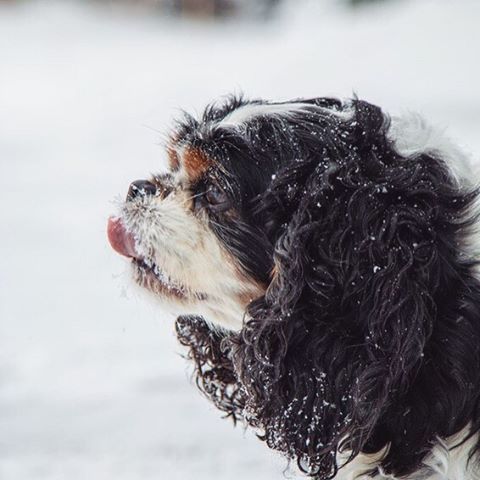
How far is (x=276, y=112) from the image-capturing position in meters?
2.79

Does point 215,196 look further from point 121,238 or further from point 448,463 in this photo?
point 448,463

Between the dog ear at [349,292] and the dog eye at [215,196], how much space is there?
0.17 meters

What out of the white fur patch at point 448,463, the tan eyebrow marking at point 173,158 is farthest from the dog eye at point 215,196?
the white fur patch at point 448,463

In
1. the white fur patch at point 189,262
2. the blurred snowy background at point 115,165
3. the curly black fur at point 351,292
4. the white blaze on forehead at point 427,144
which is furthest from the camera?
the blurred snowy background at point 115,165

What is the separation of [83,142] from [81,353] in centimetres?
602

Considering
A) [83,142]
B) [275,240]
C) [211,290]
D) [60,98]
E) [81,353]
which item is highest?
[275,240]

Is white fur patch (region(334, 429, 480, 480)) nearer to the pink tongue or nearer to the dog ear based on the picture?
the dog ear

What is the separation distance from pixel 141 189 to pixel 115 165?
6.62 metres

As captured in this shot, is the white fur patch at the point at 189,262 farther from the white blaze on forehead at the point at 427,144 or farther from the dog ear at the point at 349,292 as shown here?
the white blaze on forehead at the point at 427,144

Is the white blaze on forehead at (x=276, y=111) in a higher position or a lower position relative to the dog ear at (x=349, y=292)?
higher

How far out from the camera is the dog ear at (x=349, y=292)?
8.11ft

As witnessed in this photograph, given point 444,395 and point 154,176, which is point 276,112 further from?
point 444,395

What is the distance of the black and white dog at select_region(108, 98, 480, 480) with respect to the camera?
248 centimetres

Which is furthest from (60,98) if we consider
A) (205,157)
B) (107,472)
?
(205,157)
